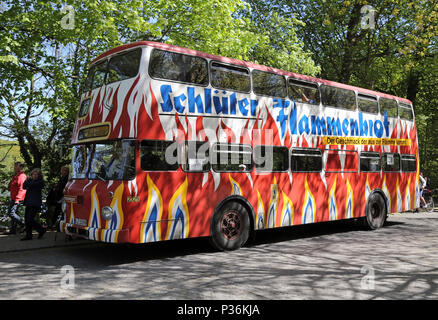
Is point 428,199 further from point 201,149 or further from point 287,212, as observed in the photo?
point 201,149

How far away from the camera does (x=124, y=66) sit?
8.36 metres

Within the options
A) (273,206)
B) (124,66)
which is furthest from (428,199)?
(124,66)

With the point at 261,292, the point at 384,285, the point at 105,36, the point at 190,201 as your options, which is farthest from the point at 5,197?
the point at 384,285

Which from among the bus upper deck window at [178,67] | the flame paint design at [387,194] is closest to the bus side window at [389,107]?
the flame paint design at [387,194]

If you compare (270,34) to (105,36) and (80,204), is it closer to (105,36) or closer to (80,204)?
(105,36)

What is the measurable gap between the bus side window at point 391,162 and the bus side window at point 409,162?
0.33 m

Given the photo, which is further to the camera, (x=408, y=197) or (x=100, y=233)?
(x=408, y=197)

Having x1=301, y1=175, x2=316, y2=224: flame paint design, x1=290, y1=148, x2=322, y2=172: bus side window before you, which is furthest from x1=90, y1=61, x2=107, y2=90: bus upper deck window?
x1=301, y1=175, x2=316, y2=224: flame paint design

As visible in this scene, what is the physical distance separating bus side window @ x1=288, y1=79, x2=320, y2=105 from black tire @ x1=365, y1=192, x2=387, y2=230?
12.1ft

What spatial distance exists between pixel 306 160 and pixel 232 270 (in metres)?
4.47

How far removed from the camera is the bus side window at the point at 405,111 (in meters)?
14.1

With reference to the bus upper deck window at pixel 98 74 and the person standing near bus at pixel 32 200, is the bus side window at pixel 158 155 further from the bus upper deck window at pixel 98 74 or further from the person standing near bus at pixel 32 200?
the person standing near bus at pixel 32 200

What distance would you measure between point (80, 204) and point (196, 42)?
844cm

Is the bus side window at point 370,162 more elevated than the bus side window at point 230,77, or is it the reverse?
the bus side window at point 230,77
